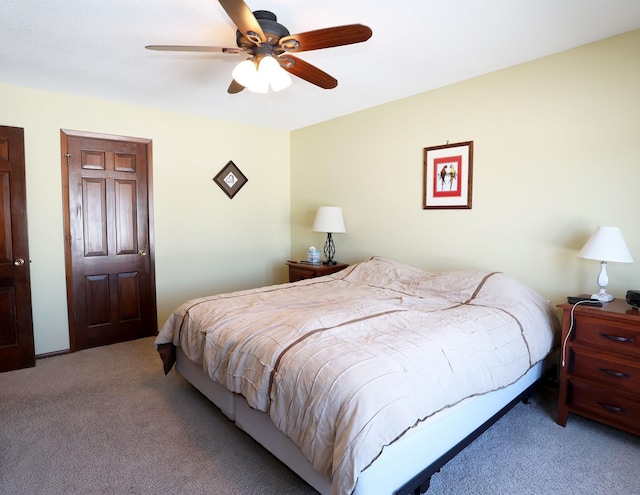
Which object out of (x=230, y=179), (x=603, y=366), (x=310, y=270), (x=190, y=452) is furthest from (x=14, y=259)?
(x=603, y=366)

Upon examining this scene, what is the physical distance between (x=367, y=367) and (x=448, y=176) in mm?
2319

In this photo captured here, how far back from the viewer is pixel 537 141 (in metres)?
2.80

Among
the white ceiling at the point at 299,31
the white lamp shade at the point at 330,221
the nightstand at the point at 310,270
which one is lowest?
the nightstand at the point at 310,270

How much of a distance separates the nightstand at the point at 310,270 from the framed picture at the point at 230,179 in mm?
1180

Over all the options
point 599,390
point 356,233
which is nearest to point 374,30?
point 356,233

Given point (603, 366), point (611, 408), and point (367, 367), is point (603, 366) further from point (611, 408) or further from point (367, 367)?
point (367, 367)

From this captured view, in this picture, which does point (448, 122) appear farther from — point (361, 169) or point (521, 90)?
point (361, 169)

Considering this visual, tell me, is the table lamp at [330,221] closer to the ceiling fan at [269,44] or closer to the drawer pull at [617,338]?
the ceiling fan at [269,44]

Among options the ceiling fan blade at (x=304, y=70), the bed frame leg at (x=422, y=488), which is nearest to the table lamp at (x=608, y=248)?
the bed frame leg at (x=422, y=488)

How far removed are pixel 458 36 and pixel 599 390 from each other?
2.35 metres

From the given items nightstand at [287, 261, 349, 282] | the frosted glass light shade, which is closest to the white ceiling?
the frosted glass light shade

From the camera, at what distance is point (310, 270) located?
4.06 metres

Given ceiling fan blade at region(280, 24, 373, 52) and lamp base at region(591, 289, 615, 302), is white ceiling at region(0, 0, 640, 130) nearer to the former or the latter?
ceiling fan blade at region(280, 24, 373, 52)

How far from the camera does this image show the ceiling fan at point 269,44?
1777 mm
